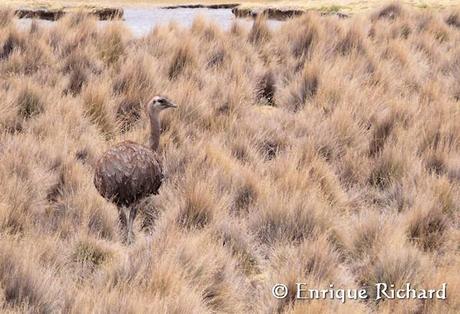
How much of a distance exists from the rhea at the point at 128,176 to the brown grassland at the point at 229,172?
0.24m

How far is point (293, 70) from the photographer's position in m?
11.0

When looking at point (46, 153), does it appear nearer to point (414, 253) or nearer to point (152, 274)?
point (152, 274)

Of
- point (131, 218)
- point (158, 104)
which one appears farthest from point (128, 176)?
point (158, 104)

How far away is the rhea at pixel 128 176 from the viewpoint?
17.5 ft

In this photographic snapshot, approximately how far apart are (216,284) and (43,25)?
371 inches

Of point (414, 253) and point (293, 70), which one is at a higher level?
point (414, 253)

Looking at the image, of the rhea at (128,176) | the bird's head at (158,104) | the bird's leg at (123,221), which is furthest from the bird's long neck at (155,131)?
the bird's leg at (123,221)

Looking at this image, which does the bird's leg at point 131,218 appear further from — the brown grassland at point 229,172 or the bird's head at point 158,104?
the bird's head at point 158,104

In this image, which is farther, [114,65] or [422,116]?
[114,65]

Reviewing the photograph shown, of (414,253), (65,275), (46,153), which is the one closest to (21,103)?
(46,153)

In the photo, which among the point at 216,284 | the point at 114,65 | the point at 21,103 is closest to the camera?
the point at 216,284

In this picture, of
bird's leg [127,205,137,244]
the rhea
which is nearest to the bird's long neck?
the rhea

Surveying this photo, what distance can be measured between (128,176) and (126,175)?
0.02 metres

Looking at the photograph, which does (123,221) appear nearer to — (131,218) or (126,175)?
(131,218)
